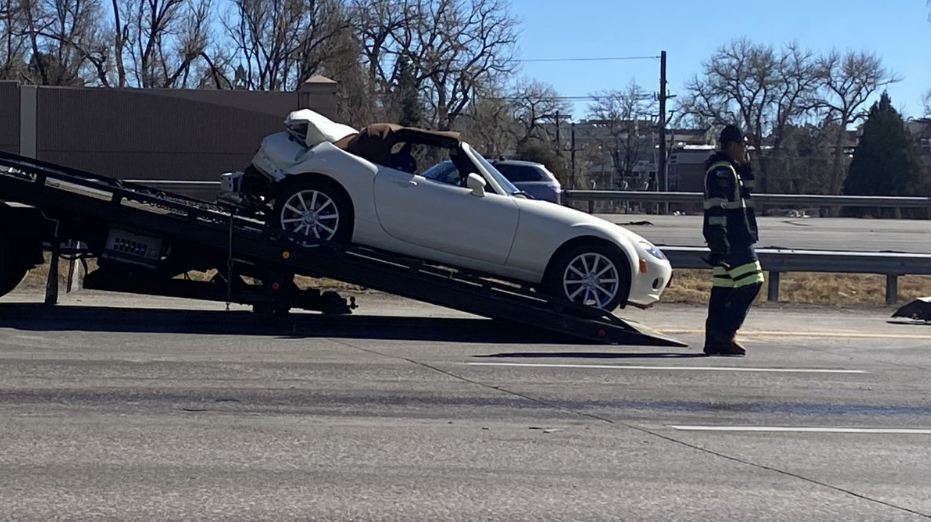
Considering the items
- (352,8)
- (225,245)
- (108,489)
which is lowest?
(108,489)

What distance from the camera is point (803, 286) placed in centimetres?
1673

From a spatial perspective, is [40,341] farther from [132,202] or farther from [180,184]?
[180,184]

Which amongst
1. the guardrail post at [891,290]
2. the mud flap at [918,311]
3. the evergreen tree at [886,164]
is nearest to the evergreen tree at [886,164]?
the evergreen tree at [886,164]

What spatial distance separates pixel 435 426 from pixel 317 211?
447 centimetres

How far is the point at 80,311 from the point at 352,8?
155ft

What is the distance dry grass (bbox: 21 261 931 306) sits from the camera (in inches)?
595

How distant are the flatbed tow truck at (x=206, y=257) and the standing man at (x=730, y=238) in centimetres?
68

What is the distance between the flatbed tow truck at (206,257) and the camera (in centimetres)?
1060

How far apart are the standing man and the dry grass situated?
17.0ft

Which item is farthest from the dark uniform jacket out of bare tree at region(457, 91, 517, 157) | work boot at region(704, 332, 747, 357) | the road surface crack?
bare tree at region(457, 91, 517, 157)

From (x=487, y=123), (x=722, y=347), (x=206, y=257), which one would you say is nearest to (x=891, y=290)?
(x=722, y=347)

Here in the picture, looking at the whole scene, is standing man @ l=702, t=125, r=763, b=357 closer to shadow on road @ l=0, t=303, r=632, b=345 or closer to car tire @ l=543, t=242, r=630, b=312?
car tire @ l=543, t=242, r=630, b=312

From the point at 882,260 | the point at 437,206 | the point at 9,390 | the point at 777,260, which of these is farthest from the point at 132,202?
the point at 882,260

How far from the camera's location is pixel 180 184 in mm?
20688
